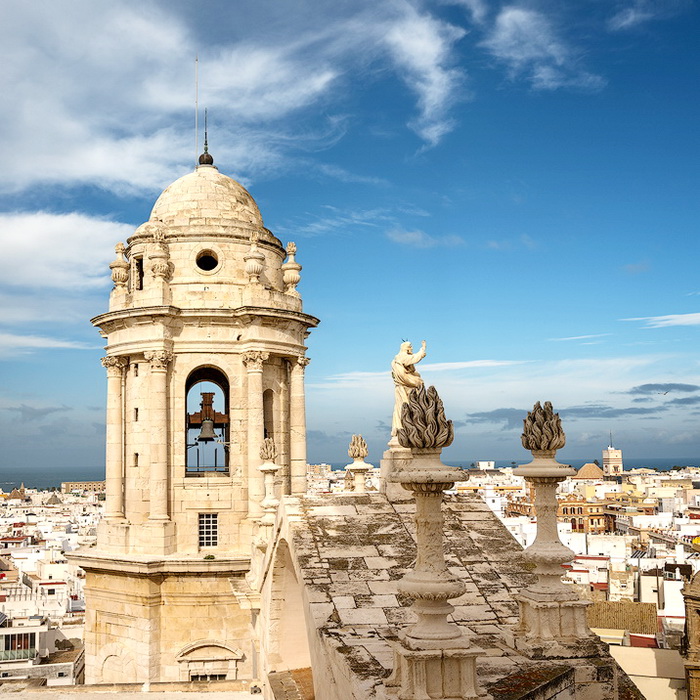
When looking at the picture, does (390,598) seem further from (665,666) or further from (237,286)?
(665,666)

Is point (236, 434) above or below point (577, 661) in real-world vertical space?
above

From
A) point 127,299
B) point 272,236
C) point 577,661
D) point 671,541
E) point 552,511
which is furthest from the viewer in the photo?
point 671,541

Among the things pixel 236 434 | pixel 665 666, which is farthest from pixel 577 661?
pixel 665 666

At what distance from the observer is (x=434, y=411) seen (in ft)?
25.9

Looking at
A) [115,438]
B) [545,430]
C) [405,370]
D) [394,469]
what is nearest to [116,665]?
[115,438]

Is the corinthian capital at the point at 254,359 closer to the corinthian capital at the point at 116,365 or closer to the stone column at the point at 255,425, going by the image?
the stone column at the point at 255,425

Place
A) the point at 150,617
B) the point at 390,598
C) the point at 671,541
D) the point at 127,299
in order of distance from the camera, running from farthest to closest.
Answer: the point at 671,541
the point at 127,299
the point at 150,617
the point at 390,598

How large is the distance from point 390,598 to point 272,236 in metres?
14.8

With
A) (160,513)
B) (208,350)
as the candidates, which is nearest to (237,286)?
(208,350)

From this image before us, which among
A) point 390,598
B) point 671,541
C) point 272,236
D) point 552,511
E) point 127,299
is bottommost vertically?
point 671,541

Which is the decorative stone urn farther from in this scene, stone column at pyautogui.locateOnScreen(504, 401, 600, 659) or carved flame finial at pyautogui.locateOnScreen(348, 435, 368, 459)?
stone column at pyautogui.locateOnScreen(504, 401, 600, 659)

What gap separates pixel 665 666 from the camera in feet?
92.7

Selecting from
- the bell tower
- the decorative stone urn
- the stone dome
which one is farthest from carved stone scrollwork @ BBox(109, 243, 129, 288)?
the decorative stone urn

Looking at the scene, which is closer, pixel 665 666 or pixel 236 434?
pixel 236 434
